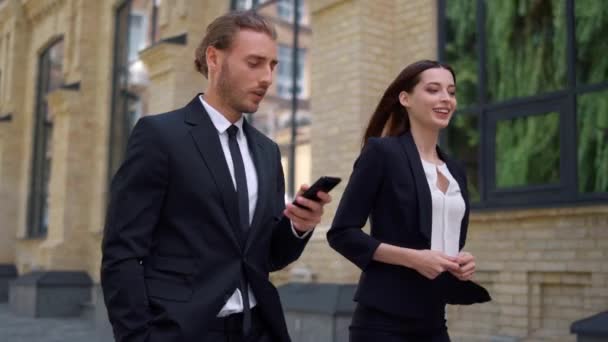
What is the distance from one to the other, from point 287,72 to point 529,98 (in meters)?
3.74

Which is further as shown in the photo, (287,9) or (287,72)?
(287,9)

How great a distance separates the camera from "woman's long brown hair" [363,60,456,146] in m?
2.90

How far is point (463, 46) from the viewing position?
7.04 m

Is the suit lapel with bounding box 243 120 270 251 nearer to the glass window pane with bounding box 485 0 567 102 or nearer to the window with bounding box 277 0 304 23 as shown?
the glass window pane with bounding box 485 0 567 102

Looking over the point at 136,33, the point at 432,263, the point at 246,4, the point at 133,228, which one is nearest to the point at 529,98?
the point at 432,263

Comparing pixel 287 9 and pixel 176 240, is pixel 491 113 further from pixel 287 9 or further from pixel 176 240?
pixel 176 240

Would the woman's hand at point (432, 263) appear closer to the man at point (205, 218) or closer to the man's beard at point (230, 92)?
the man at point (205, 218)

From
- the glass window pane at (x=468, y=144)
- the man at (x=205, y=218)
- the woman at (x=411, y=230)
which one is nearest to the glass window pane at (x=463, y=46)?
the glass window pane at (x=468, y=144)

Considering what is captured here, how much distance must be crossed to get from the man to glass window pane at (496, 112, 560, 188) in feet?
14.0

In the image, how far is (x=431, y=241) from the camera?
2629mm

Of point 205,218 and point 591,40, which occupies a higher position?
point 591,40

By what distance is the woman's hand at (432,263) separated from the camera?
2465 mm

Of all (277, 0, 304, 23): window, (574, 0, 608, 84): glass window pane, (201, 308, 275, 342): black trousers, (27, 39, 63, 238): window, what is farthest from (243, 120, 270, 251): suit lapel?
(27, 39, 63, 238): window

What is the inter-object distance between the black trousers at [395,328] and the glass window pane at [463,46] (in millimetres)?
4583
